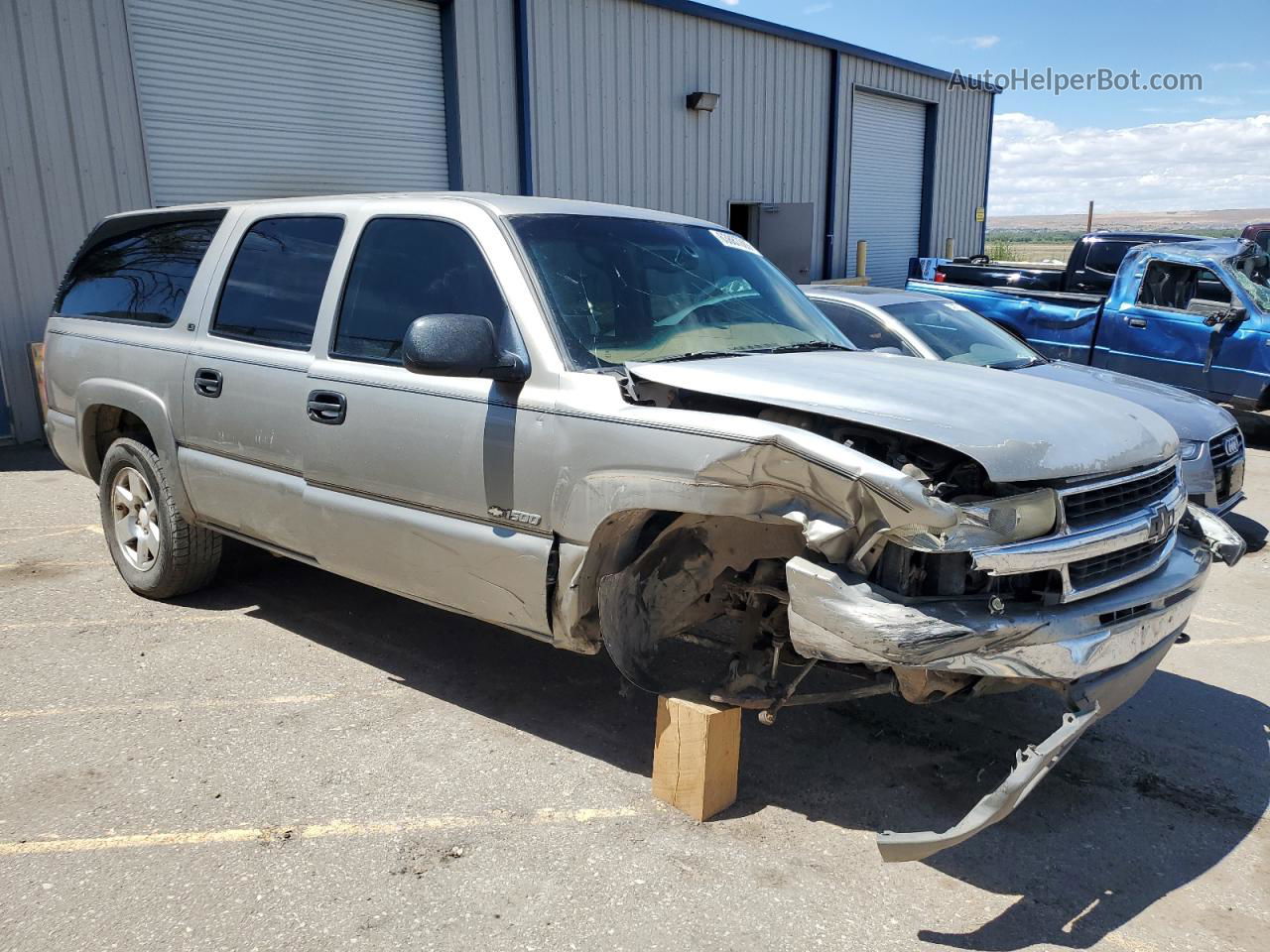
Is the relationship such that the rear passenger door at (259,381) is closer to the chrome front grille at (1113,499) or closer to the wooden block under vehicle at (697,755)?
the wooden block under vehicle at (697,755)

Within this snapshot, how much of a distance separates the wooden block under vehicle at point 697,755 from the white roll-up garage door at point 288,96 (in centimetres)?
957

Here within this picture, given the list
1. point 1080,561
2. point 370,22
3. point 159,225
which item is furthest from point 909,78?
point 1080,561

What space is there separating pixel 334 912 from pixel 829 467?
1862mm

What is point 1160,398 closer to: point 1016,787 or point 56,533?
point 1016,787

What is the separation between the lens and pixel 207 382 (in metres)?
4.57

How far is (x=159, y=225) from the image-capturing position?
5199mm

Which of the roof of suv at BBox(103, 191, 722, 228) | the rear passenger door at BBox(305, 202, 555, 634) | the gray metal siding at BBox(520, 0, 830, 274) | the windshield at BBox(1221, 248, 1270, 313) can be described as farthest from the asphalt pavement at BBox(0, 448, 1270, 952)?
the gray metal siding at BBox(520, 0, 830, 274)

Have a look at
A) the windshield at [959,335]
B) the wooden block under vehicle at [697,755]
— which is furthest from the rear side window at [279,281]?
the windshield at [959,335]

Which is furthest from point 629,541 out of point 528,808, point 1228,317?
point 1228,317

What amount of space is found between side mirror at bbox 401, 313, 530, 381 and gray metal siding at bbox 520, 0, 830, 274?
11091 millimetres

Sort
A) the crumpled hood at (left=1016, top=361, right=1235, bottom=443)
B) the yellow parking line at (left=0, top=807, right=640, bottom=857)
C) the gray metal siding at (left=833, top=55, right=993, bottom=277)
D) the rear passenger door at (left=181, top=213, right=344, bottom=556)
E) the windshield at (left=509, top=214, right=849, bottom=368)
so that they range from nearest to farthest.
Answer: the yellow parking line at (left=0, top=807, right=640, bottom=857) → the windshield at (left=509, top=214, right=849, bottom=368) → the rear passenger door at (left=181, top=213, right=344, bottom=556) → the crumpled hood at (left=1016, top=361, right=1235, bottom=443) → the gray metal siding at (left=833, top=55, right=993, bottom=277)

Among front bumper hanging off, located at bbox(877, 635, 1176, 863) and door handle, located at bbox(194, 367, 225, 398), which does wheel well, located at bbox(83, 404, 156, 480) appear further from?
front bumper hanging off, located at bbox(877, 635, 1176, 863)

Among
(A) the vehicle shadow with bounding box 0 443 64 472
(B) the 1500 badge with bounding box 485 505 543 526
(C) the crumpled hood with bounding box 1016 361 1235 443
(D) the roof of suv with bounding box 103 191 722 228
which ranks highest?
(D) the roof of suv with bounding box 103 191 722 228

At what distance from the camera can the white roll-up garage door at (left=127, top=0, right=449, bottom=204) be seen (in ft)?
34.9
